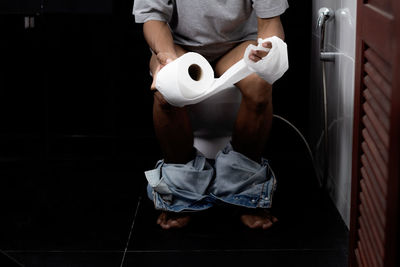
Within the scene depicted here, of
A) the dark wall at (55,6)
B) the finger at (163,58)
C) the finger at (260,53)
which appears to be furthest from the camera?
the dark wall at (55,6)

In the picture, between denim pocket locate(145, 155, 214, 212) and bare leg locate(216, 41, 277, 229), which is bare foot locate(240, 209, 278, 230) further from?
denim pocket locate(145, 155, 214, 212)

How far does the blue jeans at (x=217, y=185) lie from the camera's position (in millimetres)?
2018

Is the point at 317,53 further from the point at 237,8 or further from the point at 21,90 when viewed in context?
the point at 21,90

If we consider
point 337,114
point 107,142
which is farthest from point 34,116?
point 337,114

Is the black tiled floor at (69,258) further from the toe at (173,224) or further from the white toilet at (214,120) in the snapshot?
the white toilet at (214,120)

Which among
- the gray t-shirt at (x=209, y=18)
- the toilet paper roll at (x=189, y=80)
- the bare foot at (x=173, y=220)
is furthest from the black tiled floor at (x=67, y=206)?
the gray t-shirt at (x=209, y=18)

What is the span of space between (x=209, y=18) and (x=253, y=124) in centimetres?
41

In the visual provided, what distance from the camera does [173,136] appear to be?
6.64 feet

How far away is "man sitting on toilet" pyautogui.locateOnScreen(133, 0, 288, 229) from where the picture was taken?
1996mm

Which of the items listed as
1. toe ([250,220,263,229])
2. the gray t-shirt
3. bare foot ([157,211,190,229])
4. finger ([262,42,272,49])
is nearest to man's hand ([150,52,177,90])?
the gray t-shirt

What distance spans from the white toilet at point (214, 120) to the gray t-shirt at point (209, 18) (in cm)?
21

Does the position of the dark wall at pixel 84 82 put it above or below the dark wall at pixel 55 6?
below

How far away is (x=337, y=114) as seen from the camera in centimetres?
217

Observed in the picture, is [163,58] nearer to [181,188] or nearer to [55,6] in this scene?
[181,188]
